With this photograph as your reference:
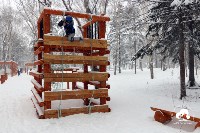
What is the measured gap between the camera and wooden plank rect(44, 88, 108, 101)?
8.02 metres

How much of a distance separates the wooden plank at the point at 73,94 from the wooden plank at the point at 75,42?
1.63 meters

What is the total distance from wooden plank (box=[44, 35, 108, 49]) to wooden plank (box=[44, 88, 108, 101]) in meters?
1.63

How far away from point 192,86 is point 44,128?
11.2 metres

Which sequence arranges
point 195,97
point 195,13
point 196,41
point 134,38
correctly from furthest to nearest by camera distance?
point 134,38
point 196,41
point 195,97
point 195,13

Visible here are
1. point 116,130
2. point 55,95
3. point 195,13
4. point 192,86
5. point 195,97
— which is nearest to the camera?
point 116,130

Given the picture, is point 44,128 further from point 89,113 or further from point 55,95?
point 89,113

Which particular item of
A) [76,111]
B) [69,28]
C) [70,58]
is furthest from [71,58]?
[76,111]

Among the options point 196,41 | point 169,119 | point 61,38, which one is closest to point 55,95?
point 61,38

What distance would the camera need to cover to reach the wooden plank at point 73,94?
8.02 m

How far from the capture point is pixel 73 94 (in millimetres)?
8414

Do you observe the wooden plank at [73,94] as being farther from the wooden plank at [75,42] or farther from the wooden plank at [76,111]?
the wooden plank at [75,42]

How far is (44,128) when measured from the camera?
6871 millimetres

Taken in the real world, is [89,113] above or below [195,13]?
below

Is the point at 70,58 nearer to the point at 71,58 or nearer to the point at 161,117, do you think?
the point at 71,58
